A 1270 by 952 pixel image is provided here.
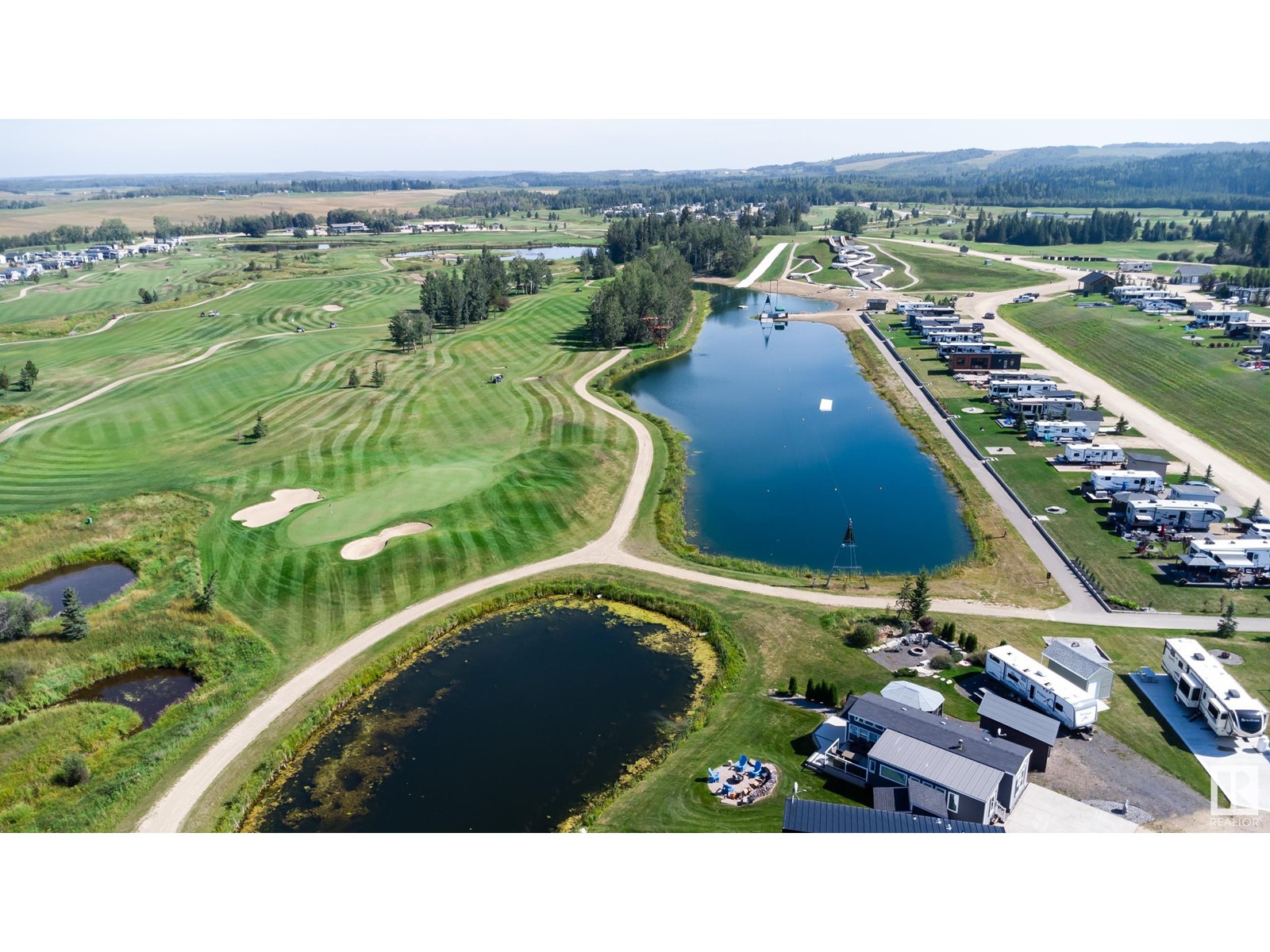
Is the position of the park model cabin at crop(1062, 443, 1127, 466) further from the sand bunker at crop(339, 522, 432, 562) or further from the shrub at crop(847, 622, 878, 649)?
the sand bunker at crop(339, 522, 432, 562)

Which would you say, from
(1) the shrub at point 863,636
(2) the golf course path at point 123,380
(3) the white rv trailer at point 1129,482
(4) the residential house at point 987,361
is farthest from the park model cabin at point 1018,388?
(2) the golf course path at point 123,380

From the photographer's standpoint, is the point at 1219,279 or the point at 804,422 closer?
the point at 804,422

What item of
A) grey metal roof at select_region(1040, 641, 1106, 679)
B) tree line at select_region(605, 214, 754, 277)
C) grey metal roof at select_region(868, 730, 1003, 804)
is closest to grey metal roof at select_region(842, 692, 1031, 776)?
grey metal roof at select_region(868, 730, 1003, 804)

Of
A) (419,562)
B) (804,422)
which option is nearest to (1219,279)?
(804,422)

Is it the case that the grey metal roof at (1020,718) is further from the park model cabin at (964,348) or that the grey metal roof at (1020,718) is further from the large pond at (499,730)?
the park model cabin at (964,348)

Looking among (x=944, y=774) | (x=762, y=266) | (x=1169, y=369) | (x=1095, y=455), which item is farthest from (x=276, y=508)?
(x=762, y=266)

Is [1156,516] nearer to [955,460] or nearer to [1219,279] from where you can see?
[955,460]
